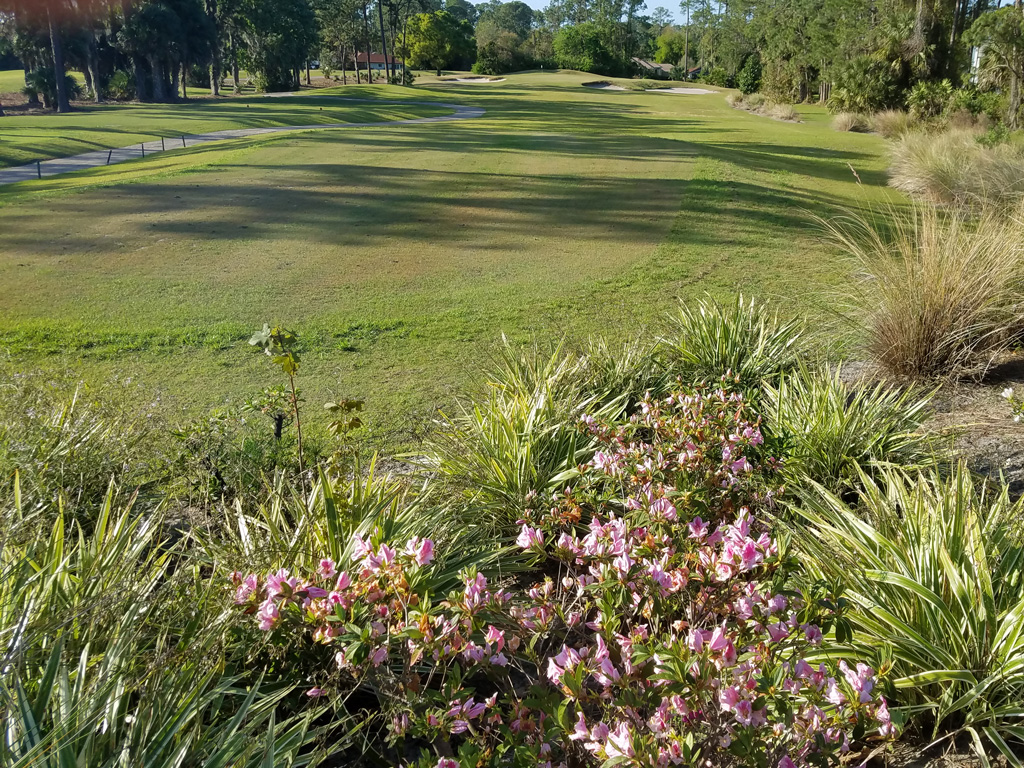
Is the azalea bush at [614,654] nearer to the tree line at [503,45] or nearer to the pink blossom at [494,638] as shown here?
the pink blossom at [494,638]

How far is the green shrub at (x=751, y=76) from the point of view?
226 feet

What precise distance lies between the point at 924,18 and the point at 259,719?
46621 mm

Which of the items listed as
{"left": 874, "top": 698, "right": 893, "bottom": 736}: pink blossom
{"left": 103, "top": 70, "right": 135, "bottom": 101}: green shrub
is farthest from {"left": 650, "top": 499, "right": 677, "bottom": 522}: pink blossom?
{"left": 103, "top": 70, "right": 135, "bottom": 101}: green shrub

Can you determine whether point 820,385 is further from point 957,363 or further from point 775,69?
point 775,69

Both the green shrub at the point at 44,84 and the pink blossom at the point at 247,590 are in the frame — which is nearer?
the pink blossom at the point at 247,590

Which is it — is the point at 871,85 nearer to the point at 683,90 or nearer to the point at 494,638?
the point at 683,90

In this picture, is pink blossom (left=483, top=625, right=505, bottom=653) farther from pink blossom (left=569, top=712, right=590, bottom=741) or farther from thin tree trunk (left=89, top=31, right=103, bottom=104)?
thin tree trunk (left=89, top=31, right=103, bottom=104)

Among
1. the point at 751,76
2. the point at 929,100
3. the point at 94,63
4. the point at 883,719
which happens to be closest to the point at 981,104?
the point at 929,100

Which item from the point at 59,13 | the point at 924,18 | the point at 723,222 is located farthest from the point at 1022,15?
the point at 59,13

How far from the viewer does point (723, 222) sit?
1500 centimetres

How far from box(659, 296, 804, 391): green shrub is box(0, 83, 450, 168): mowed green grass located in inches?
965

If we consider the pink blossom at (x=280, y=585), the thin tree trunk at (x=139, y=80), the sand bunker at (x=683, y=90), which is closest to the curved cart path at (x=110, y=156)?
the pink blossom at (x=280, y=585)

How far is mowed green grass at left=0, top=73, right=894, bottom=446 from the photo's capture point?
8352 mm

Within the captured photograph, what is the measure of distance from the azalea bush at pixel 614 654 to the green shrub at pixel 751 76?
72095mm
